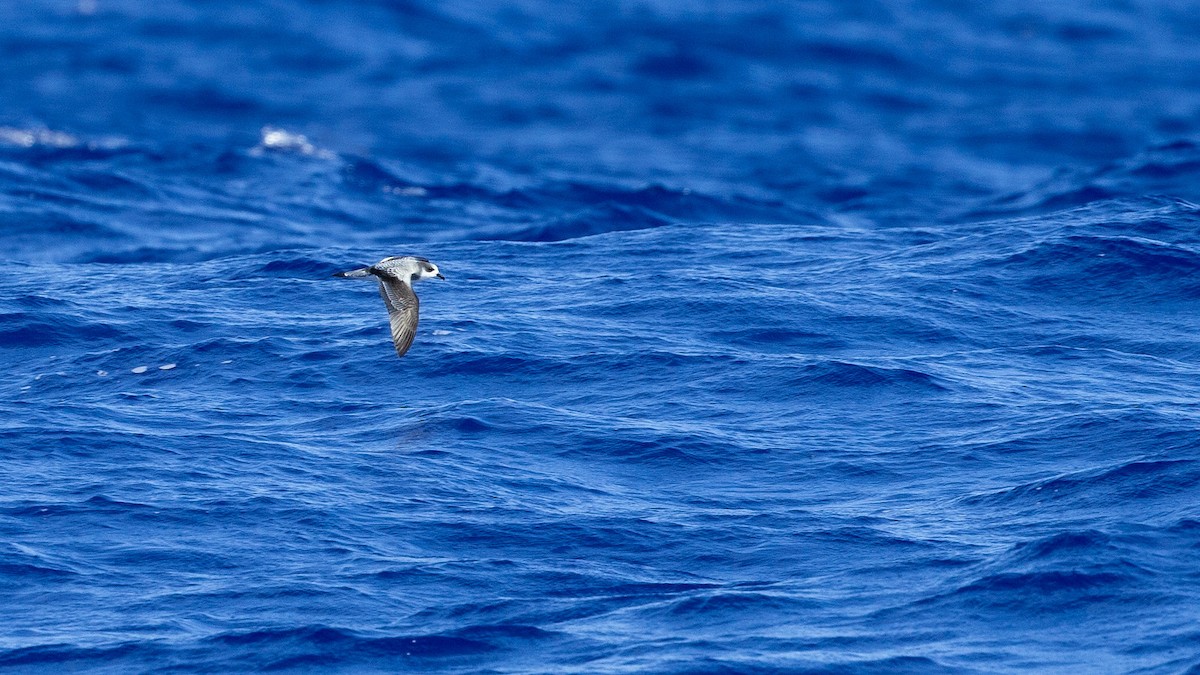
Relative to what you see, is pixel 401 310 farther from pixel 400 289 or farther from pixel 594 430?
pixel 594 430

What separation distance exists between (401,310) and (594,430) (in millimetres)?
2482

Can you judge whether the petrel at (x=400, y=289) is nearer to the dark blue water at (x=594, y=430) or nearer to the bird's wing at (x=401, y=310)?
the bird's wing at (x=401, y=310)

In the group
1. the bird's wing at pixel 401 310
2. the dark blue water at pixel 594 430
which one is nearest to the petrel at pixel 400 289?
the bird's wing at pixel 401 310

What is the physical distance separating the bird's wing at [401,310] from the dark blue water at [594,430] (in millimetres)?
1215

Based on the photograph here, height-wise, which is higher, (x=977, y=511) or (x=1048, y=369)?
(x=1048, y=369)

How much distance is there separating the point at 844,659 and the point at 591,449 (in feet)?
16.8

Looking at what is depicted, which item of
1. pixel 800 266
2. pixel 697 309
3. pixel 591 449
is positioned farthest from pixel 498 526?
pixel 800 266

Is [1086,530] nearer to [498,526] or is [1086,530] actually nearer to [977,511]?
[977,511]

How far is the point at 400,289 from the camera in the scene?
18.6 meters

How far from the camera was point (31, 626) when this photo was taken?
14.9 metres

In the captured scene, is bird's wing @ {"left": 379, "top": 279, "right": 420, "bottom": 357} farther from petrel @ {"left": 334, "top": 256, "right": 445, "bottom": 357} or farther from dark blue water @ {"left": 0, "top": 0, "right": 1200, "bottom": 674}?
dark blue water @ {"left": 0, "top": 0, "right": 1200, "bottom": 674}

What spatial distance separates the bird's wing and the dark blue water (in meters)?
1.21

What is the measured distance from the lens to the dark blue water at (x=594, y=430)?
48.6 ft

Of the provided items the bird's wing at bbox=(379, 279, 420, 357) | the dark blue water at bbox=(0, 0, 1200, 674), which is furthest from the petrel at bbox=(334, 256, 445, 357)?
the dark blue water at bbox=(0, 0, 1200, 674)
